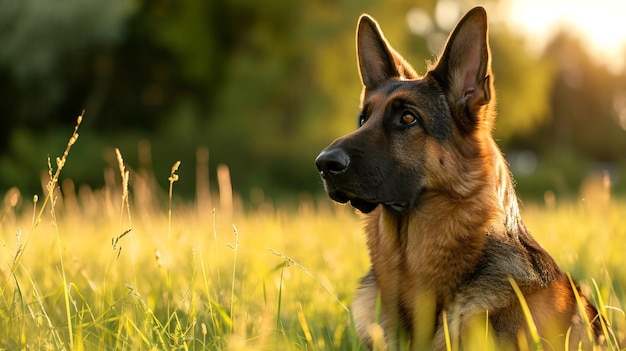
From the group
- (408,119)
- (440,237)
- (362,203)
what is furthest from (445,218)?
(408,119)

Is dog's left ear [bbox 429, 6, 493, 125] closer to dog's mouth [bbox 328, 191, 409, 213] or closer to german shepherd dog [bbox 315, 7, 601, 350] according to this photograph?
german shepherd dog [bbox 315, 7, 601, 350]

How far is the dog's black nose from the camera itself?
3686 millimetres

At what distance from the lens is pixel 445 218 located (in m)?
3.79

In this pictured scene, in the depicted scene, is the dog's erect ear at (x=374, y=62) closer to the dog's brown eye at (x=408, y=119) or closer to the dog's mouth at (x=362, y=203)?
the dog's brown eye at (x=408, y=119)

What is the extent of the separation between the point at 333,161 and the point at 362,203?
13.9 inches

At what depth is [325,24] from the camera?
23766 millimetres

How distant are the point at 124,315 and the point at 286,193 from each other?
20.0 m

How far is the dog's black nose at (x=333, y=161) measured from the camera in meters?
3.69

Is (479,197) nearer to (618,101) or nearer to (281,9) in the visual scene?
(281,9)

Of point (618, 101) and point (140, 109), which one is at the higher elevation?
point (140, 109)

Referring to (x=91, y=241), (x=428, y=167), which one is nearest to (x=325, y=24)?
(x=91, y=241)

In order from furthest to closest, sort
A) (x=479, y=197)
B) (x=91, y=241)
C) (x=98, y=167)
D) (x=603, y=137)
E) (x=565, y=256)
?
(x=603, y=137) < (x=98, y=167) < (x=91, y=241) < (x=565, y=256) < (x=479, y=197)

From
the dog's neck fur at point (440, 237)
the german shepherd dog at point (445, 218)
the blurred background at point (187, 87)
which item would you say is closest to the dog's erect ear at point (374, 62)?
the german shepherd dog at point (445, 218)

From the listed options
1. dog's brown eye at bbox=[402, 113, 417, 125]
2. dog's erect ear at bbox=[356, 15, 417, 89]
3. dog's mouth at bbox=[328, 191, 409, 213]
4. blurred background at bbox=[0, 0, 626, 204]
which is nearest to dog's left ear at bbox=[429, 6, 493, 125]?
dog's brown eye at bbox=[402, 113, 417, 125]
